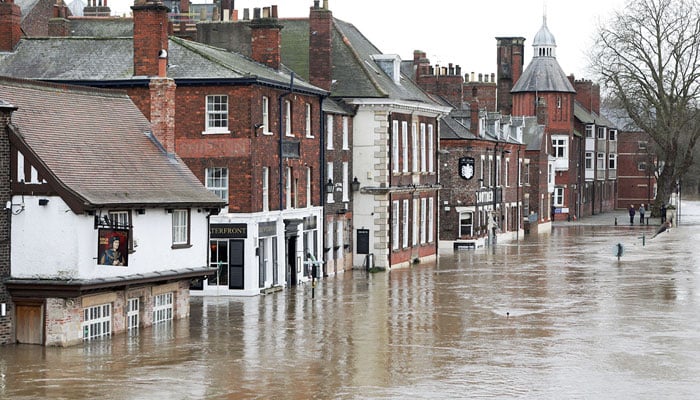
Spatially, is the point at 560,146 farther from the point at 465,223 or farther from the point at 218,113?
the point at 218,113

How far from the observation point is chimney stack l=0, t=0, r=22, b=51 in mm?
45781

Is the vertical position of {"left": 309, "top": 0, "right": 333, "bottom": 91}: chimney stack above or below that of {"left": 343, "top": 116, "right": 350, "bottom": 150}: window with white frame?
above

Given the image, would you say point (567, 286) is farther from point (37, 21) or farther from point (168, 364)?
point (37, 21)

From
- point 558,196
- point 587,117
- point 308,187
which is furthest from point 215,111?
point 587,117

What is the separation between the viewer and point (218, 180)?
44.1m

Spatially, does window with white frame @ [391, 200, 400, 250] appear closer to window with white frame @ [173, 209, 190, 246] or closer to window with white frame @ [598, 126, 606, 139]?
window with white frame @ [173, 209, 190, 246]

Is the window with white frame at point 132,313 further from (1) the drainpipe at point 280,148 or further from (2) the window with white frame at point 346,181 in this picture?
(2) the window with white frame at point 346,181

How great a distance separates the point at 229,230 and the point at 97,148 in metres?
9.22

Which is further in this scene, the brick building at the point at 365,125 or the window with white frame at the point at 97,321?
the brick building at the point at 365,125

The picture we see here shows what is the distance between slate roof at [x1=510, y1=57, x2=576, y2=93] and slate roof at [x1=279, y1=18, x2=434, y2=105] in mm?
48377

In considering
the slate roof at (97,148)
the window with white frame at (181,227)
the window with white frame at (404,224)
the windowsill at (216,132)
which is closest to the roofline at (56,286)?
the slate roof at (97,148)

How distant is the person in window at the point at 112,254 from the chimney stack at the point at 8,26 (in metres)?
16.3

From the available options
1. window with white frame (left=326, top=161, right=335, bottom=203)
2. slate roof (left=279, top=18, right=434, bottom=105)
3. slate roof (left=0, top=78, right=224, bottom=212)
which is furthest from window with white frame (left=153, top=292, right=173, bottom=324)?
slate roof (left=279, top=18, right=434, bottom=105)

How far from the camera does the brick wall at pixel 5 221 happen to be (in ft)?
105
